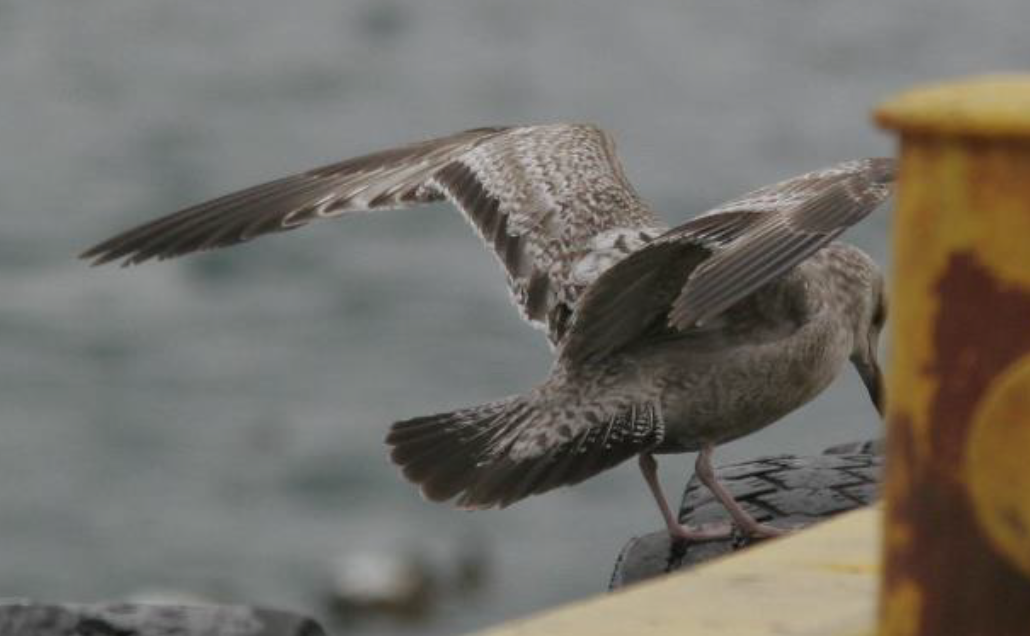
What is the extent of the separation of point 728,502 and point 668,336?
459mm

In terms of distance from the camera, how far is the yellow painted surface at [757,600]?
3.09 metres

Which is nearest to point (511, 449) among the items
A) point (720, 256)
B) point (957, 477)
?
point (720, 256)

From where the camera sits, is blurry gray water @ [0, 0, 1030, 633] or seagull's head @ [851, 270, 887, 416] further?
blurry gray water @ [0, 0, 1030, 633]

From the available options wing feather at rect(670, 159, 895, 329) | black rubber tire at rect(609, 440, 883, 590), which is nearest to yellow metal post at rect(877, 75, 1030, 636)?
wing feather at rect(670, 159, 895, 329)

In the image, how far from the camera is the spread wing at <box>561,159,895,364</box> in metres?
5.69

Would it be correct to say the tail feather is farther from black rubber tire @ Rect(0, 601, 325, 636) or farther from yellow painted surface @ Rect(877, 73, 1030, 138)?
yellow painted surface @ Rect(877, 73, 1030, 138)

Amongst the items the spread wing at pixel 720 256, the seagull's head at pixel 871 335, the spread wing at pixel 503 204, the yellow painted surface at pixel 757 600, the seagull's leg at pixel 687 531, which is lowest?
the seagull's leg at pixel 687 531

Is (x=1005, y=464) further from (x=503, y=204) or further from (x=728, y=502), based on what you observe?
(x=503, y=204)

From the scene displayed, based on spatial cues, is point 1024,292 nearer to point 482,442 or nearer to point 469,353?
point 482,442

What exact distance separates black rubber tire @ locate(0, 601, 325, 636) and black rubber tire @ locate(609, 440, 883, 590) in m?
1.76

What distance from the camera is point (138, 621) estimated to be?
13.2 ft

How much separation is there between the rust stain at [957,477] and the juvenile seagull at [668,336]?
278 centimetres

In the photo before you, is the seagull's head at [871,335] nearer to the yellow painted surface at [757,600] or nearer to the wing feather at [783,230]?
the wing feather at [783,230]

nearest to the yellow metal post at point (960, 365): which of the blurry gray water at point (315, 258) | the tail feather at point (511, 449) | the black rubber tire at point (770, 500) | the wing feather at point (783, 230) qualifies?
the wing feather at point (783, 230)
